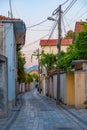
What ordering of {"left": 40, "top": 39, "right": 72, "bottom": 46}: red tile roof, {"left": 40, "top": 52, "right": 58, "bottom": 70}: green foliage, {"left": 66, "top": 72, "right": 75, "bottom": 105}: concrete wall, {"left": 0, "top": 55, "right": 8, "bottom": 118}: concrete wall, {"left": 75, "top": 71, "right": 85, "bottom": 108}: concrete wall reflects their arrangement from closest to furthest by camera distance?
1. {"left": 0, "top": 55, "right": 8, "bottom": 118}: concrete wall
2. {"left": 75, "top": 71, "right": 85, "bottom": 108}: concrete wall
3. {"left": 66, "top": 72, "right": 75, "bottom": 105}: concrete wall
4. {"left": 40, "top": 52, "right": 58, "bottom": 70}: green foliage
5. {"left": 40, "top": 39, "right": 72, "bottom": 46}: red tile roof

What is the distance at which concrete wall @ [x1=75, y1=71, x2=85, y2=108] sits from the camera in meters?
28.5

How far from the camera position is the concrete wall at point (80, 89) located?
28.5 m

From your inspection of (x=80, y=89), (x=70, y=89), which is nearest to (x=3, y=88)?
(x=80, y=89)

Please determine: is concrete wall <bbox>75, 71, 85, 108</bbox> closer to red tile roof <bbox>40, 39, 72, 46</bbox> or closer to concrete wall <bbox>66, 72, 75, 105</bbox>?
concrete wall <bbox>66, 72, 75, 105</bbox>

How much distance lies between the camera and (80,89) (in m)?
28.7

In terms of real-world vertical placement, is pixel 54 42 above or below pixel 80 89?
above

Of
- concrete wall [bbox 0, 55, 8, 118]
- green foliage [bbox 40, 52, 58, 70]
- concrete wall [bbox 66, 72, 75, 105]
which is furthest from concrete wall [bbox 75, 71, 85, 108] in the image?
green foliage [bbox 40, 52, 58, 70]

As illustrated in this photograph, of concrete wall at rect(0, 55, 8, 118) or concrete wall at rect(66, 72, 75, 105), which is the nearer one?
concrete wall at rect(0, 55, 8, 118)

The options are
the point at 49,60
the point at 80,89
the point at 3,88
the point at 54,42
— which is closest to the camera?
the point at 3,88

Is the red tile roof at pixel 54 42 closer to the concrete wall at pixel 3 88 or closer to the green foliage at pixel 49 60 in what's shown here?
the green foliage at pixel 49 60

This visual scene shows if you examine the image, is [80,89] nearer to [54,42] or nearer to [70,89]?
[70,89]

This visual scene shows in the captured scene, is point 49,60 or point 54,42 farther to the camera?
point 54,42

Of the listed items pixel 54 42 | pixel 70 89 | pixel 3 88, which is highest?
pixel 54 42

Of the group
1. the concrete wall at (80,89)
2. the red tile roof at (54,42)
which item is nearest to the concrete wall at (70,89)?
the concrete wall at (80,89)
